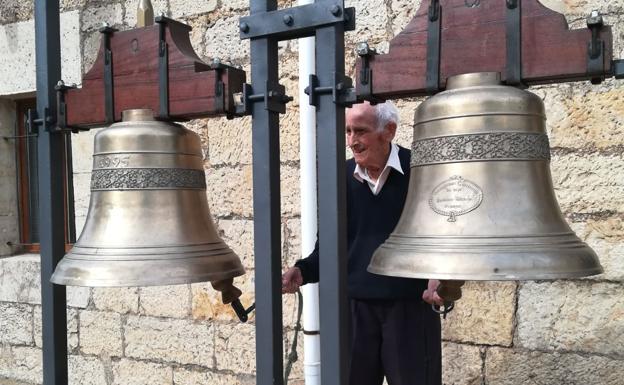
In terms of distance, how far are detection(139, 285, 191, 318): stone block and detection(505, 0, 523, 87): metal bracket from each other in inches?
116

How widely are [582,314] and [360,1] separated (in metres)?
1.84

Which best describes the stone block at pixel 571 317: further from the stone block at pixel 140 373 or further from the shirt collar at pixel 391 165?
the stone block at pixel 140 373

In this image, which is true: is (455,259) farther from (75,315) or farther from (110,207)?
(75,315)

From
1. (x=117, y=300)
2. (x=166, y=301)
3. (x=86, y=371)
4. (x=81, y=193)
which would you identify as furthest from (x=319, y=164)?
(x=86, y=371)

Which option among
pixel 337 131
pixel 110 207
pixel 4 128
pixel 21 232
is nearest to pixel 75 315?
pixel 21 232

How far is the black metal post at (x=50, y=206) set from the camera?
2.01 m

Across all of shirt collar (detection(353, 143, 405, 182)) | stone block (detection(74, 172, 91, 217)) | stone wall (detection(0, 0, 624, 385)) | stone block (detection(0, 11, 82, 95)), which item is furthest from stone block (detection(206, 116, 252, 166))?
shirt collar (detection(353, 143, 405, 182))

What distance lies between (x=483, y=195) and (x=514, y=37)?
330mm

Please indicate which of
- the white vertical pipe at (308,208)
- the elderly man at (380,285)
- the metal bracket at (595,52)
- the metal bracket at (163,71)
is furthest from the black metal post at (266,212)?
the white vertical pipe at (308,208)

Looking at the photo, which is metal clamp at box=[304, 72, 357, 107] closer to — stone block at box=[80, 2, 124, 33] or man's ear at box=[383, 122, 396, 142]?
man's ear at box=[383, 122, 396, 142]

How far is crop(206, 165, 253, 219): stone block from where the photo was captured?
386 centimetres

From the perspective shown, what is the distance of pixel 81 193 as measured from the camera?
4.36 m

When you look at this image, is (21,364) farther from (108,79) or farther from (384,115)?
(108,79)

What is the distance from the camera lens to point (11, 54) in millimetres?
4664
